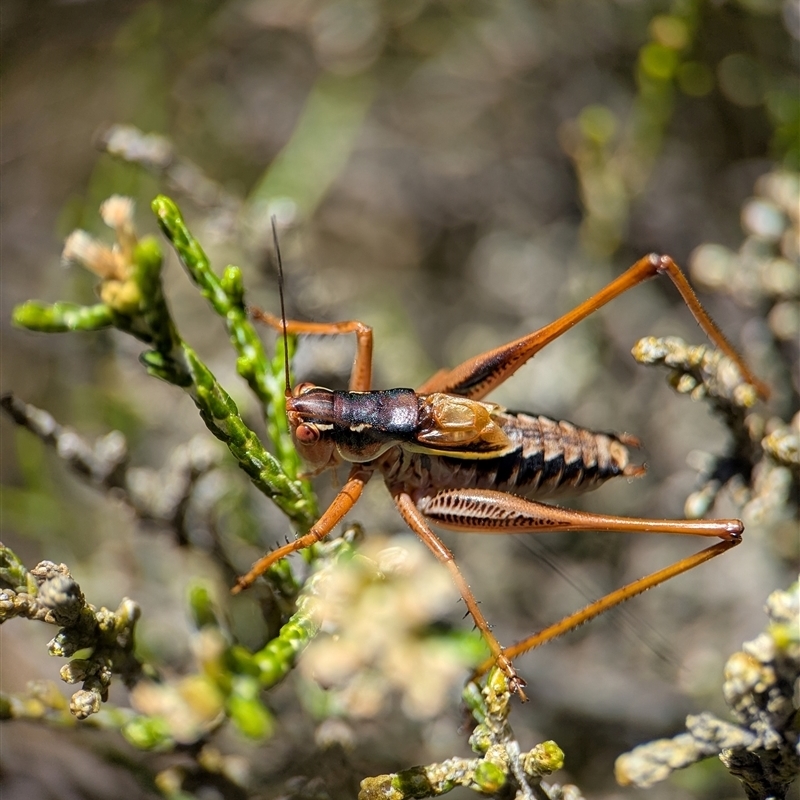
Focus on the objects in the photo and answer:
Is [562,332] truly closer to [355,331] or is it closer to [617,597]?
[355,331]

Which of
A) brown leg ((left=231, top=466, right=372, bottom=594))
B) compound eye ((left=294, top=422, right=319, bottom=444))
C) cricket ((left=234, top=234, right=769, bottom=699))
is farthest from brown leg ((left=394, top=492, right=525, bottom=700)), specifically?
compound eye ((left=294, top=422, right=319, bottom=444))

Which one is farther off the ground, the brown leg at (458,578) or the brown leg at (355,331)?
the brown leg at (355,331)

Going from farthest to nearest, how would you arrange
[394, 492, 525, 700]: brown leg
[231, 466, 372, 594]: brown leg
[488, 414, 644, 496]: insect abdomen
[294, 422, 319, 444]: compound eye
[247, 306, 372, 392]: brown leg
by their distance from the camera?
1. [247, 306, 372, 392]: brown leg
2. [488, 414, 644, 496]: insect abdomen
3. [294, 422, 319, 444]: compound eye
4. [394, 492, 525, 700]: brown leg
5. [231, 466, 372, 594]: brown leg

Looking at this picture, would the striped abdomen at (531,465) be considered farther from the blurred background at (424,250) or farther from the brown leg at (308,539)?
the blurred background at (424,250)

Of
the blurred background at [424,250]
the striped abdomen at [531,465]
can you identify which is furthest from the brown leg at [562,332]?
the blurred background at [424,250]

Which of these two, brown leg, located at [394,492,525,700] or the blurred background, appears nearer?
brown leg, located at [394,492,525,700]

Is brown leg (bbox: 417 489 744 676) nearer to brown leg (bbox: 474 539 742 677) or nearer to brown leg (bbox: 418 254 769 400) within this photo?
brown leg (bbox: 474 539 742 677)

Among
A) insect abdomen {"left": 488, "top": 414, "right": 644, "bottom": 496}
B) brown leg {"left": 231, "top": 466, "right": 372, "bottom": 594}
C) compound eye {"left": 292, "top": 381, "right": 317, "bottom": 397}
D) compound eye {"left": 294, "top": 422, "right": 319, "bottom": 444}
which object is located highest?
compound eye {"left": 292, "top": 381, "right": 317, "bottom": 397}
